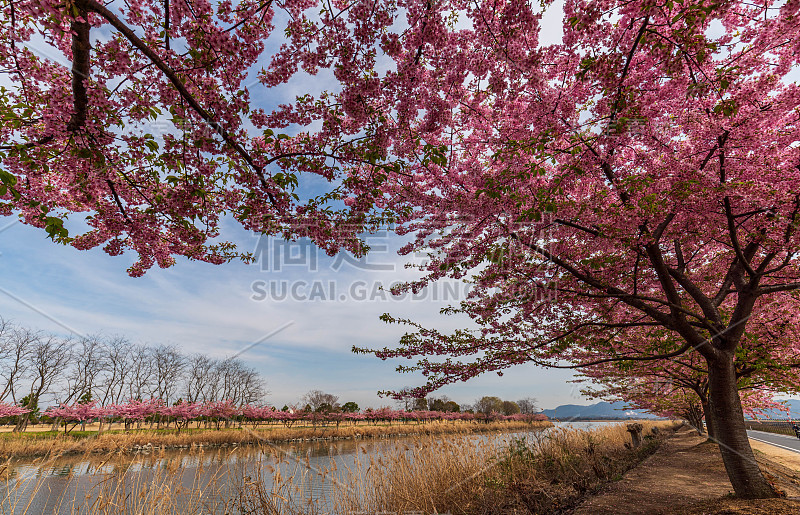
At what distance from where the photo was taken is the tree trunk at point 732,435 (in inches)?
196

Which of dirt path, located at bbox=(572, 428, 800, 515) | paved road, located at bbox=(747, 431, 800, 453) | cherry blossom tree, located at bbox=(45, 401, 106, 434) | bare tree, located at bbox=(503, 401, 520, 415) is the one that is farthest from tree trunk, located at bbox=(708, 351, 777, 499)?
bare tree, located at bbox=(503, 401, 520, 415)

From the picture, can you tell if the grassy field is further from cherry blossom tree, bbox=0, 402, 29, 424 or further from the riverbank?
cherry blossom tree, bbox=0, 402, 29, 424

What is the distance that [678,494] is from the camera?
621 cm

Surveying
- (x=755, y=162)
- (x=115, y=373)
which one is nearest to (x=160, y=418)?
(x=115, y=373)

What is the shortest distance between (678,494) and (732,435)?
1.87m

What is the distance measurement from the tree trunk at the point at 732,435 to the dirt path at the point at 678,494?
36 centimetres

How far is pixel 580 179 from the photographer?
6000 millimetres

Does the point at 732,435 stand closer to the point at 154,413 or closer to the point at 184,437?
the point at 184,437

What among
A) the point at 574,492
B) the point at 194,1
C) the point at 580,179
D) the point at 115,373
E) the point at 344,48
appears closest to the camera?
the point at 194,1

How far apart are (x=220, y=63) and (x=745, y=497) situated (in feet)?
29.8

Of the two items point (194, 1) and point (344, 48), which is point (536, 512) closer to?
point (344, 48)

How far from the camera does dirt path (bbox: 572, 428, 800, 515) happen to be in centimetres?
434

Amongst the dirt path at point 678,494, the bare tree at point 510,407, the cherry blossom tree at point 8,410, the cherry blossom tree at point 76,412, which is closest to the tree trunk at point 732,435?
the dirt path at point 678,494

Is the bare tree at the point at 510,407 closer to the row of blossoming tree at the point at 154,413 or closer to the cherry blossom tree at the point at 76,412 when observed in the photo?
the row of blossoming tree at the point at 154,413
